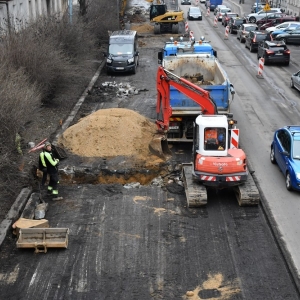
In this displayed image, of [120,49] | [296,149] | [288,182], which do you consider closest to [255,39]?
[120,49]

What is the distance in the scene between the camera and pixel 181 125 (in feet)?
60.1

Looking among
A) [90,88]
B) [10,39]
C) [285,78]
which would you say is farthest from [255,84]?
[10,39]

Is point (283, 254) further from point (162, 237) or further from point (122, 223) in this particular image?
point (122, 223)

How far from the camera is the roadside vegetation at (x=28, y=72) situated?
14.5m

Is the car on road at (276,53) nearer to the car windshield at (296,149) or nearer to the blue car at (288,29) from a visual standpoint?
the blue car at (288,29)

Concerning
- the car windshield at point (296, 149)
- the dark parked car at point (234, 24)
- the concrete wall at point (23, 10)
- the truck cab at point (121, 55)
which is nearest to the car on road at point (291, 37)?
the dark parked car at point (234, 24)

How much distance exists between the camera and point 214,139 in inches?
563

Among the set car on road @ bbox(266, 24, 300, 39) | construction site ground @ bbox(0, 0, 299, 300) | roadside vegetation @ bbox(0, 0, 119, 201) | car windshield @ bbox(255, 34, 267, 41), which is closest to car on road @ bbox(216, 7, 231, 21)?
car on road @ bbox(266, 24, 300, 39)

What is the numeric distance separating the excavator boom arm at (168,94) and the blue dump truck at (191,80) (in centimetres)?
54

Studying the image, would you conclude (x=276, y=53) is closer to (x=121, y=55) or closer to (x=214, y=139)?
(x=121, y=55)

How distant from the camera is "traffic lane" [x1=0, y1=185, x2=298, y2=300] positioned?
1027 cm

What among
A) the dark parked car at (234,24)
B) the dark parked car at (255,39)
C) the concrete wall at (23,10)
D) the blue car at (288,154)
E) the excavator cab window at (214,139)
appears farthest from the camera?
the dark parked car at (234,24)

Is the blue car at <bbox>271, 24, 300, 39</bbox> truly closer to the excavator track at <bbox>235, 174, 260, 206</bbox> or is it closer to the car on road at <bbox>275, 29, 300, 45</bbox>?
the car on road at <bbox>275, 29, 300, 45</bbox>

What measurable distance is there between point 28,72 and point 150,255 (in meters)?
11.6
